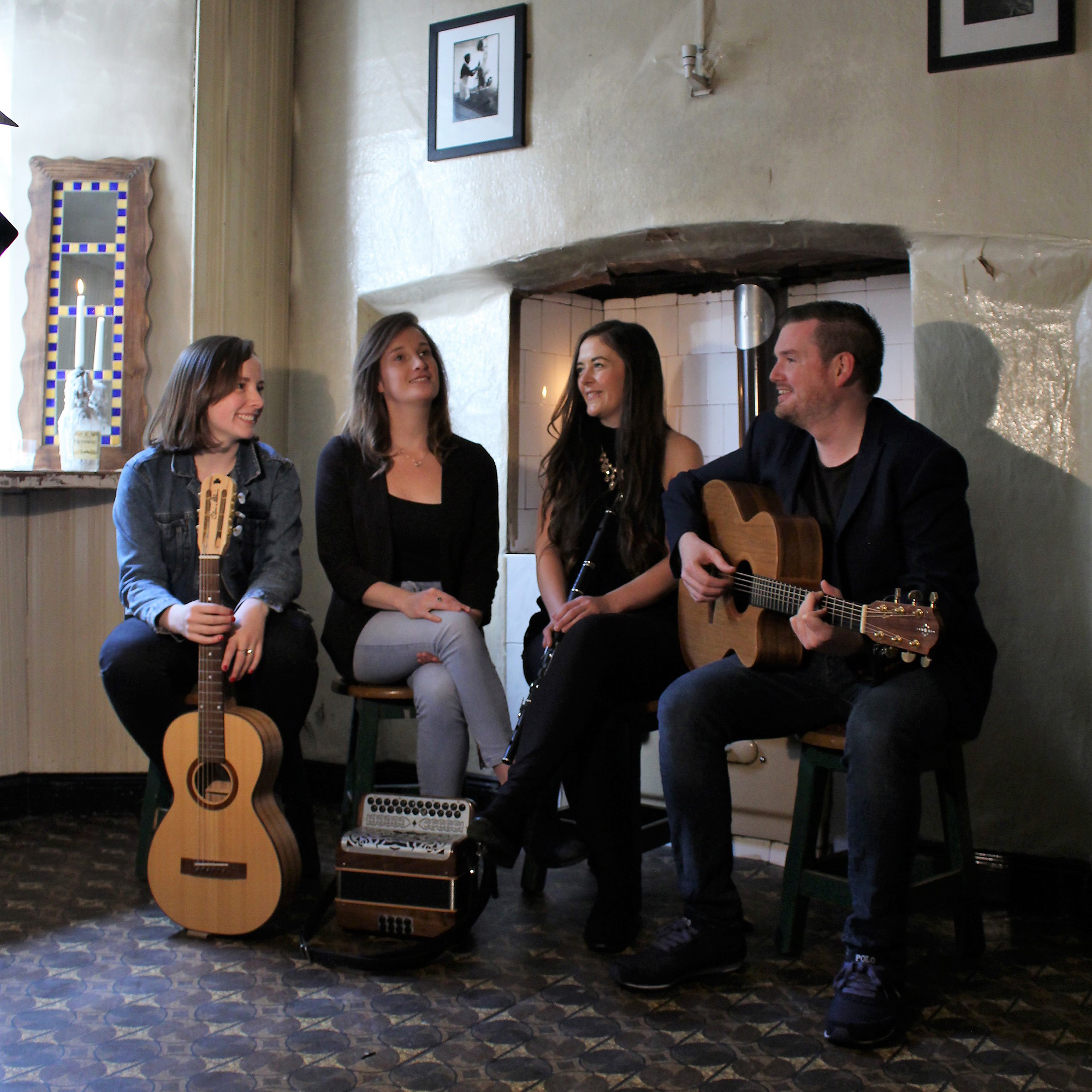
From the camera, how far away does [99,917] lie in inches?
98.4

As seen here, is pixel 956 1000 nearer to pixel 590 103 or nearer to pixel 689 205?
pixel 689 205

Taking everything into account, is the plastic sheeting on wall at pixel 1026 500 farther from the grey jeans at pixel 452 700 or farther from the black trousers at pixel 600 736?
the grey jeans at pixel 452 700

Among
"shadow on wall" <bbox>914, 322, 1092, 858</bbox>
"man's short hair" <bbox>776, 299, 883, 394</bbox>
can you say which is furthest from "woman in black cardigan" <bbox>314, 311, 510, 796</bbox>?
"shadow on wall" <bbox>914, 322, 1092, 858</bbox>

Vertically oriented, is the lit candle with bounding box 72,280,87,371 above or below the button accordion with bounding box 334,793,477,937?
above

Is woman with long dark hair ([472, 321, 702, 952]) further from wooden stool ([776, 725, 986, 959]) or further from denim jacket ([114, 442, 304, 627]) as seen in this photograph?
denim jacket ([114, 442, 304, 627])

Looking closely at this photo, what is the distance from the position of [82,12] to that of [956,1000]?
145 inches

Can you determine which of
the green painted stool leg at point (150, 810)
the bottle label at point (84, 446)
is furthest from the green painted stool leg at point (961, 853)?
the bottle label at point (84, 446)

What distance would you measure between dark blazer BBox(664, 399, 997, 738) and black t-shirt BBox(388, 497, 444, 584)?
94cm

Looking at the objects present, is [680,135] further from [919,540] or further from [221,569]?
→ [221,569]

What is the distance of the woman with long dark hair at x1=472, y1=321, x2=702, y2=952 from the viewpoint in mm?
2322

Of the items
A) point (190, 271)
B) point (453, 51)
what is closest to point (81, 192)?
point (190, 271)

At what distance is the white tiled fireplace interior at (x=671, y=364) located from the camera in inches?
137

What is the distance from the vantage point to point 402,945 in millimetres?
2314

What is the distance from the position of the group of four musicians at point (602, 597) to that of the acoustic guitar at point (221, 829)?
0.23 m
